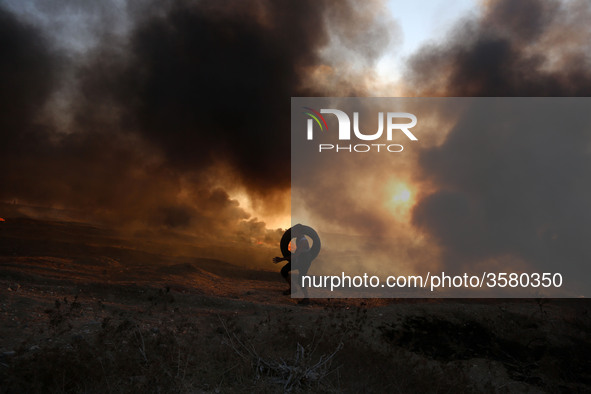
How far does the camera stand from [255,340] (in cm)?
867

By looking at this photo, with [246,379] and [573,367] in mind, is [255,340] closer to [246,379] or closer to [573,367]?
[246,379]

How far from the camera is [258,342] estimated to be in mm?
8555

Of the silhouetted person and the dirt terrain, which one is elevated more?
the silhouetted person

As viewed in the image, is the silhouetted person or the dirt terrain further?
the silhouetted person

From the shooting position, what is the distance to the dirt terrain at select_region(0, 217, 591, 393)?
6.15 meters

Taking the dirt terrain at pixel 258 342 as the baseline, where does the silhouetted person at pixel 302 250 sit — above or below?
above

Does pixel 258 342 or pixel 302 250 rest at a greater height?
pixel 302 250

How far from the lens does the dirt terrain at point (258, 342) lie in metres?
6.15

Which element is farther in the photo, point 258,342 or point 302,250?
point 302,250

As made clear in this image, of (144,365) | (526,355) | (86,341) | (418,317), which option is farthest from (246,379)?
(526,355)

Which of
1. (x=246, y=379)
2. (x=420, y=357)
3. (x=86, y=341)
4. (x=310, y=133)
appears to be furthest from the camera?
(x=310, y=133)

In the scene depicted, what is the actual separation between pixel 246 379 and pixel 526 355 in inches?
314

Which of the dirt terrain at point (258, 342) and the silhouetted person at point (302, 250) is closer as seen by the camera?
the dirt terrain at point (258, 342)

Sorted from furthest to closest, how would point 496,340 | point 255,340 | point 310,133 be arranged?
point 310,133 < point 496,340 < point 255,340
